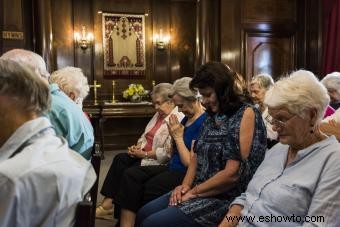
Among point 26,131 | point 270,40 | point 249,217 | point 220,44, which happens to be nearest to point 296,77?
point 249,217

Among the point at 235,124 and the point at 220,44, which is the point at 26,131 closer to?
the point at 235,124

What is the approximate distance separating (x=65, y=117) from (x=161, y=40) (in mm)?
4639

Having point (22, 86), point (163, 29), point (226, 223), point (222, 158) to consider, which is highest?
point (163, 29)

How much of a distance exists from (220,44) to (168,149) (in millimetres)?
3563

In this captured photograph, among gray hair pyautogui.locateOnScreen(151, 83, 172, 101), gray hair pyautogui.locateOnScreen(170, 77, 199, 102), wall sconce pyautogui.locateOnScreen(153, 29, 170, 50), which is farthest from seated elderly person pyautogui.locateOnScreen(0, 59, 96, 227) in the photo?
wall sconce pyautogui.locateOnScreen(153, 29, 170, 50)

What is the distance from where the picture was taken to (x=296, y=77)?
5.42ft

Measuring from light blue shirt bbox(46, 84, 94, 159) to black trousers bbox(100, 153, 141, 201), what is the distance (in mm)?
1046

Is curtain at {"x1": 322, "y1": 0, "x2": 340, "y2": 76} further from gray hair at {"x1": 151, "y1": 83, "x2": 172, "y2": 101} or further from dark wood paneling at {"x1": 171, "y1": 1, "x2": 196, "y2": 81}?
gray hair at {"x1": 151, "y1": 83, "x2": 172, "y2": 101}

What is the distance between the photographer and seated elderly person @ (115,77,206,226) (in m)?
2.57

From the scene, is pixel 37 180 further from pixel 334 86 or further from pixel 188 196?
pixel 334 86

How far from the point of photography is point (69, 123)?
213cm

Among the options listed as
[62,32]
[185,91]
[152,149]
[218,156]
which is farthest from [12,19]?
[218,156]

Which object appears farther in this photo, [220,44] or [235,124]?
[220,44]

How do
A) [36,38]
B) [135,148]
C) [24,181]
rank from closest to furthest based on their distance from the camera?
[24,181] < [135,148] < [36,38]
